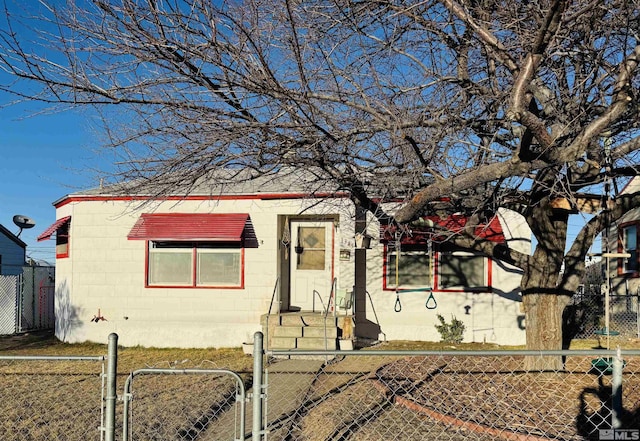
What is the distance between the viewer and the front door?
12195mm

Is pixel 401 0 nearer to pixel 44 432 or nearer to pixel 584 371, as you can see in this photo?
pixel 584 371

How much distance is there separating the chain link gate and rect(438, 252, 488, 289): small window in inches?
217

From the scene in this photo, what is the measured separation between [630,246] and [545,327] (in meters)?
10.2

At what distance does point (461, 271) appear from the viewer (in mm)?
11648

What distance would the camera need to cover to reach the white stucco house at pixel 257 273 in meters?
11.4

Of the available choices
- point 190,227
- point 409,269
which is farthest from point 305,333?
point 190,227

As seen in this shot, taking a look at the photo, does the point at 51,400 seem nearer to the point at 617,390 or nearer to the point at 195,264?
the point at 195,264

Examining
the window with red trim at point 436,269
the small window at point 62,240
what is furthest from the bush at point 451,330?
the small window at point 62,240

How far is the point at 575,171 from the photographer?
619 centimetres

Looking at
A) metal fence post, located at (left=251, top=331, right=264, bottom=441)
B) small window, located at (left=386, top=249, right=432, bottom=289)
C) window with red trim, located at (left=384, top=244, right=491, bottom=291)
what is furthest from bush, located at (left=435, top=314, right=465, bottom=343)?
metal fence post, located at (left=251, top=331, right=264, bottom=441)

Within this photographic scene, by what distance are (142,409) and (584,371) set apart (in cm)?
566

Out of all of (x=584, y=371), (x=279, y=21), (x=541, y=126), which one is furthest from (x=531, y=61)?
(x=584, y=371)

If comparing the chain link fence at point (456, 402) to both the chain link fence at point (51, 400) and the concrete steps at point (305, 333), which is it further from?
the concrete steps at point (305, 333)

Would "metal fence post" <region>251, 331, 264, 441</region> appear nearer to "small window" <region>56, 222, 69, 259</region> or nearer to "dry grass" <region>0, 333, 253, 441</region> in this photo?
"dry grass" <region>0, 333, 253, 441</region>
